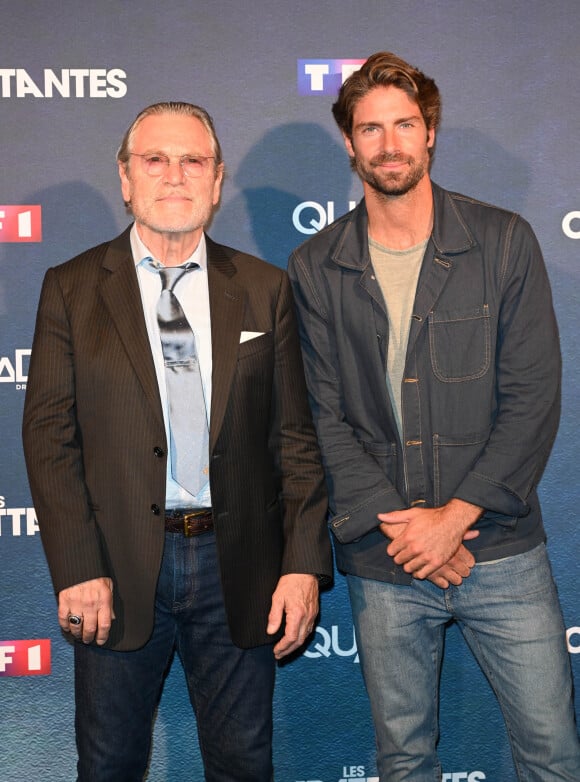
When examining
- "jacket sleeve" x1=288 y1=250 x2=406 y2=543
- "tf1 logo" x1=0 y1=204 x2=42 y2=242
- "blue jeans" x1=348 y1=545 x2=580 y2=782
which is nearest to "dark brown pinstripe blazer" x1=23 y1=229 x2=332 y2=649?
"jacket sleeve" x1=288 y1=250 x2=406 y2=543

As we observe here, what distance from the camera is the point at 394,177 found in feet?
8.34

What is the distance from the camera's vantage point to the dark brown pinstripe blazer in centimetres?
230

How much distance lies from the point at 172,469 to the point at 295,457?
34 centimetres

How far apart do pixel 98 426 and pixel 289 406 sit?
0.50 m

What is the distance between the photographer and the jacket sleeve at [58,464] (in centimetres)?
227

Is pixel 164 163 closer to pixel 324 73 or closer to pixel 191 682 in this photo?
pixel 324 73

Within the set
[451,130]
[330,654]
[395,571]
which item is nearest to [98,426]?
[395,571]

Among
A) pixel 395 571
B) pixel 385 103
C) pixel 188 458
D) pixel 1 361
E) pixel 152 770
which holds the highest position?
pixel 385 103

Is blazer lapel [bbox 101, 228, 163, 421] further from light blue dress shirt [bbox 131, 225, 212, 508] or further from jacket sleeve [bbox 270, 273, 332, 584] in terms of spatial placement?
jacket sleeve [bbox 270, 273, 332, 584]

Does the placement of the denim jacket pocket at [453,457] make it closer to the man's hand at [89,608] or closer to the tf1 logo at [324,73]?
the man's hand at [89,608]

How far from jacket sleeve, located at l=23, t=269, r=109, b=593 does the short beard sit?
0.93 m

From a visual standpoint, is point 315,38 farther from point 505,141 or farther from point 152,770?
point 152,770

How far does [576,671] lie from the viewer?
3.30 m

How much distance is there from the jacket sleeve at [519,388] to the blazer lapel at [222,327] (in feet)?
2.29
